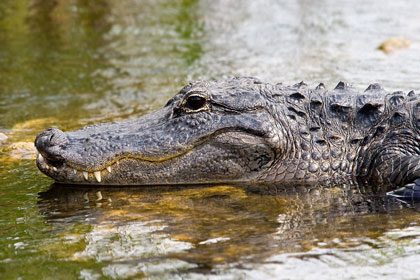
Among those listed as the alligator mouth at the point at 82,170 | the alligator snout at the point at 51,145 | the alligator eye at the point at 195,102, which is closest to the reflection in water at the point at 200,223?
the alligator mouth at the point at 82,170

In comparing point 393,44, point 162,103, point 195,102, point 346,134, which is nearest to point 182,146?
point 195,102

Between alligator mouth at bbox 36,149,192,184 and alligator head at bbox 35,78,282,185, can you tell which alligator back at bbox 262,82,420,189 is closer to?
alligator head at bbox 35,78,282,185

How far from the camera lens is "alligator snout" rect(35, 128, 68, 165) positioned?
5.30m

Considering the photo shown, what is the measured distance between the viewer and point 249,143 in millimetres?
5473

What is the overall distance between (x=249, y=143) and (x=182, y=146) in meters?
0.60

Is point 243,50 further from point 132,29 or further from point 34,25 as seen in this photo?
point 34,25

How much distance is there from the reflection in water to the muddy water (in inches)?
0.6

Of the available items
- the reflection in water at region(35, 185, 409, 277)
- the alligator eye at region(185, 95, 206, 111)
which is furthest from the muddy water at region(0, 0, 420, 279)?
the alligator eye at region(185, 95, 206, 111)

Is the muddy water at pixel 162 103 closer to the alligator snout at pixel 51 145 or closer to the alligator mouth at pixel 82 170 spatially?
the alligator mouth at pixel 82 170

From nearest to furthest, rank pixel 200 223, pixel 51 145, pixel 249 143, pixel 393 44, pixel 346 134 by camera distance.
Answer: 1. pixel 200 223
2. pixel 51 145
3. pixel 249 143
4. pixel 346 134
5. pixel 393 44

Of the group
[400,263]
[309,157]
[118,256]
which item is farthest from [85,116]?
[400,263]

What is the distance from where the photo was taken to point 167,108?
5.78 meters

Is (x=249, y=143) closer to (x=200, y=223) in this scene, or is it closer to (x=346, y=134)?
(x=346, y=134)

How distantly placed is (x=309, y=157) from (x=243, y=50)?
24.1ft
